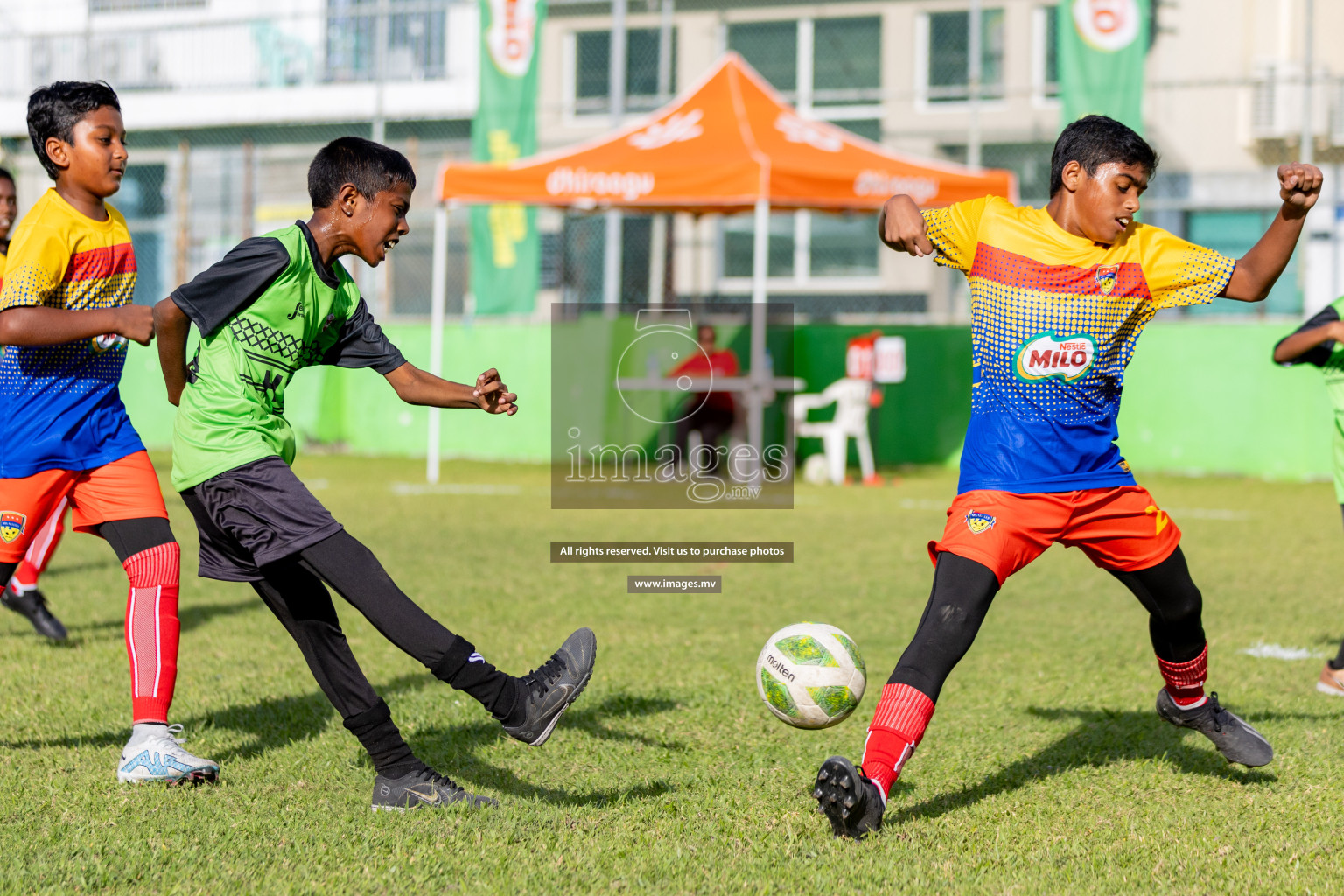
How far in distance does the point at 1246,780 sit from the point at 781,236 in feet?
54.9

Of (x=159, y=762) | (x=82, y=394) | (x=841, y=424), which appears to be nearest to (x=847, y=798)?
(x=159, y=762)

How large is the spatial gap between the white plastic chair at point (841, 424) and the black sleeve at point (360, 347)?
37.2ft

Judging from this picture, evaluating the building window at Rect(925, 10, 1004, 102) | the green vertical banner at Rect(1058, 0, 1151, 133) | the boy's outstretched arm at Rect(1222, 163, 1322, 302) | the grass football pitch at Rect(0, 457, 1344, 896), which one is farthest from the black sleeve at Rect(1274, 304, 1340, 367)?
the building window at Rect(925, 10, 1004, 102)

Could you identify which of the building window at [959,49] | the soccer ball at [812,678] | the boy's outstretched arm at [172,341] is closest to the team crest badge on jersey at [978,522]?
the soccer ball at [812,678]

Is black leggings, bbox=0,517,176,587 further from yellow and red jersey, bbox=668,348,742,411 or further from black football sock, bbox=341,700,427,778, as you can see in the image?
yellow and red jersey, bbox=668,348,742,411

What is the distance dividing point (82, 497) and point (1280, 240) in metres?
3.68

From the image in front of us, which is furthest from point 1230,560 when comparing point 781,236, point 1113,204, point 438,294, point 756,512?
point 781,236

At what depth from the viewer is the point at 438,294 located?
570 inches

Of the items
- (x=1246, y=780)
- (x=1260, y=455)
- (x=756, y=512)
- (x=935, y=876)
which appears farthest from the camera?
(x=1260, y=455)

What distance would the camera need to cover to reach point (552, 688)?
12.4 ft

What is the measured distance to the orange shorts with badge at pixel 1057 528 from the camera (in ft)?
12.3

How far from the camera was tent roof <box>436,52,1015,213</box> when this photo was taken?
44.3 ft

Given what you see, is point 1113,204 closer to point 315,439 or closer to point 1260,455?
point 1260,455

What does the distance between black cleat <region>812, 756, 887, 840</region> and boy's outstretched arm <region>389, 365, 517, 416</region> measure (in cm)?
131
